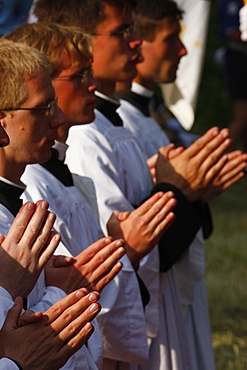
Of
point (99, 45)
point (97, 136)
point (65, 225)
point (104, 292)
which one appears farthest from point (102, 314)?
point (99, 45)

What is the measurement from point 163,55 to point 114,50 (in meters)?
0.81

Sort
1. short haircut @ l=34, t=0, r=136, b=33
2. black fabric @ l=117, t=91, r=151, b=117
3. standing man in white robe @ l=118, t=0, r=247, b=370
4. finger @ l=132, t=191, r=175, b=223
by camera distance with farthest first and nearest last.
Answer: black fabric @ l=117, t=91, r=151, b=117
standing man in white robe @ l=118, t=0, r=247, b=370
short haircut @ l=34, t=0, r=136, b=33
finger @ l=132, t=191, r=175, b=223

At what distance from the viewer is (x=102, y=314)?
387 centimetres

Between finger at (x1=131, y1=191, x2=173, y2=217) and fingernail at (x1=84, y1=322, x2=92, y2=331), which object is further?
finger at (x1=131, y1=191, x2=173, y2=217)

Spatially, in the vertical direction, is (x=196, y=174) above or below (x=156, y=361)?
above

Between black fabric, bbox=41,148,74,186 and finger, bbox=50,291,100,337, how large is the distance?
101 cm

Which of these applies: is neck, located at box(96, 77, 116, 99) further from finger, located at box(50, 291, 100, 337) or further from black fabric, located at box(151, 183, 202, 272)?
finger, located at box(50, 291, 100, 337)

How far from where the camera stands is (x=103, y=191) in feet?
Answer: 14.3

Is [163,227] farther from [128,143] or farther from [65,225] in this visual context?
[128,143]

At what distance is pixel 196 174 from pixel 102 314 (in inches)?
41.3

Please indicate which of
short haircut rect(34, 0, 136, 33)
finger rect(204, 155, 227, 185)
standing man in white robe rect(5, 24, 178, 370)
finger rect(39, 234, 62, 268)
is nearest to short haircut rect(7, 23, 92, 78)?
standing man in white robe rect(5, 24, 178, 370)

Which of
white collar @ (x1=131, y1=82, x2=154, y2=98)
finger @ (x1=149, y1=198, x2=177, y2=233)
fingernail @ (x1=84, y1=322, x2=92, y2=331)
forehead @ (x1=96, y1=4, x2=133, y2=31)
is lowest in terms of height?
white collar @ (x1=131, y1=82, x2=154, y2=98)

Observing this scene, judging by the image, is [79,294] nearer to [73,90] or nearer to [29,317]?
[29,317]

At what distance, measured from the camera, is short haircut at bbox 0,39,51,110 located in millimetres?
3389
